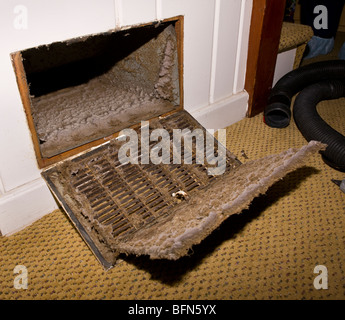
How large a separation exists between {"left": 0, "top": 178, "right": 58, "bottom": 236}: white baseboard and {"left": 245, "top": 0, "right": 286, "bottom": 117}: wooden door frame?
132cm

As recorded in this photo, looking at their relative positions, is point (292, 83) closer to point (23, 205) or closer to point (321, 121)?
point (321, 121)

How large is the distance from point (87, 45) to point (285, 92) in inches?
54.2

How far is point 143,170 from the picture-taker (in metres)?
1.37

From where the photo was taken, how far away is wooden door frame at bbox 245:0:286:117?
5.54ft

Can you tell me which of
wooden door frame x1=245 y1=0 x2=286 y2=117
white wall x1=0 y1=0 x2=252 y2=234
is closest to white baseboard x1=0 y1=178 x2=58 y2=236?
white wall x1=0 y1=0 x2=252 y2=234

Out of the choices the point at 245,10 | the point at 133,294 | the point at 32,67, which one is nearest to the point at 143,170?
the point at 133,294

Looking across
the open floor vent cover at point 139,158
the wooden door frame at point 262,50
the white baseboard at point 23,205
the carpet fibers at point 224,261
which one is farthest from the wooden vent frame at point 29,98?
the wooden door frame at point 262,50

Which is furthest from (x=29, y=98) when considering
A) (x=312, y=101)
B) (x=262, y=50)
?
(x=312, y=101)

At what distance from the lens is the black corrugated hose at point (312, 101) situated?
1626mm

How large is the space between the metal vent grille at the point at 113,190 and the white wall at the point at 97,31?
0.48 feet

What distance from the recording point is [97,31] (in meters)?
1.17

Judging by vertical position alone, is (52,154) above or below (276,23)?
below
